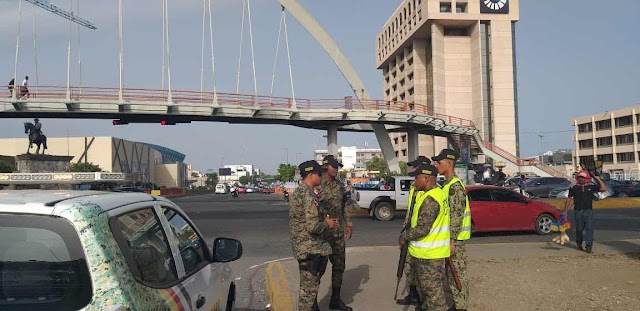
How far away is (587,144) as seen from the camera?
334 feet

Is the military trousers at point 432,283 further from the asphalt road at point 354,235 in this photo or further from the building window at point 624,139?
the building window at point 624,139

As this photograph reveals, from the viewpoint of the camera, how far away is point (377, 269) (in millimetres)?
9359

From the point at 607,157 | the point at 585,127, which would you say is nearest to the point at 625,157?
the point at 607,157

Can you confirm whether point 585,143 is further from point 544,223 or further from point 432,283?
point 432,283

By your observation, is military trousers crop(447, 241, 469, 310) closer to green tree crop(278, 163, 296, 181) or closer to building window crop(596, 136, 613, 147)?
building window crop(596, 136, 613, 147)

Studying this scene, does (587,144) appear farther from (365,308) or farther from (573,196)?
(365,308)

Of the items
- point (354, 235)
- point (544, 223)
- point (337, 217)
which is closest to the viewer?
point (337, 217)

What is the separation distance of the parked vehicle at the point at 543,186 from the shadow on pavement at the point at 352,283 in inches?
1148

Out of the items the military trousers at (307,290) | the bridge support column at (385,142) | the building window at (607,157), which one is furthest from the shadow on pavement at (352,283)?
the building window at (607,157)

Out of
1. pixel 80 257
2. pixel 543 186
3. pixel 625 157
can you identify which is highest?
pixel 625 157

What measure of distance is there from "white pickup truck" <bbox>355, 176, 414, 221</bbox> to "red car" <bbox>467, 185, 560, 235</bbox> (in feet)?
18.9

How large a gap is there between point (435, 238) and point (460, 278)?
82cm

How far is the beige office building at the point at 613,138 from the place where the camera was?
87.2 meters

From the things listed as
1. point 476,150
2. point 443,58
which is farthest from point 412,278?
point 443,58
